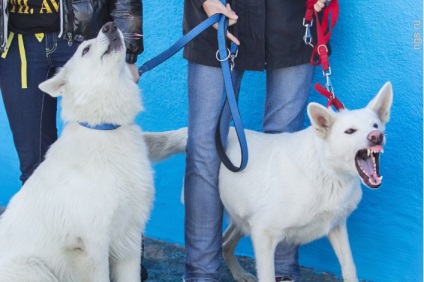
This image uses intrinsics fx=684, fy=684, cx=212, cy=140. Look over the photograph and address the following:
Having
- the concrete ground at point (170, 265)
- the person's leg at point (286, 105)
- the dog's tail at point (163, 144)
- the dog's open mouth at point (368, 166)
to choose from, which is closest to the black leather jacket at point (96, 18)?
the dog's tail at point (163, 144)

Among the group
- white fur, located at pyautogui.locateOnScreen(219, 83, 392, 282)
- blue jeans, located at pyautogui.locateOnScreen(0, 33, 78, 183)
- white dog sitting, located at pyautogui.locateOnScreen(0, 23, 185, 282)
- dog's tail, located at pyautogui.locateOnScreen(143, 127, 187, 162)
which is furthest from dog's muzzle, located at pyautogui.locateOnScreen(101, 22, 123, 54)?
white fur, located at pyautogui.locateOnScreen(219, 83, 392, 282)

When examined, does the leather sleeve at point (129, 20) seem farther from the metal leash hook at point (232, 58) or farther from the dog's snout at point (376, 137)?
the dog's snout at point (376, 137)

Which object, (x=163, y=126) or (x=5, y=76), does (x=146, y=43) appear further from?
(x=5, y=76)

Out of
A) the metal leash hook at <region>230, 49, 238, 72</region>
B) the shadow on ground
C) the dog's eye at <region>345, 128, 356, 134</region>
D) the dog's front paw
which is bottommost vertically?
the shadow on ground

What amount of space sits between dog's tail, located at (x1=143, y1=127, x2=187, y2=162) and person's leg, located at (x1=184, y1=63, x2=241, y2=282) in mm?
267

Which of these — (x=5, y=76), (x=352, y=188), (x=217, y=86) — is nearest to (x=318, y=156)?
(x=352, y=188)

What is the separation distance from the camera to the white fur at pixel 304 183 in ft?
11.2

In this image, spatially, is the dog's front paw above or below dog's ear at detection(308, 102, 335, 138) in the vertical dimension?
below

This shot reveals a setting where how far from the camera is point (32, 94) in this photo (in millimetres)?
3760

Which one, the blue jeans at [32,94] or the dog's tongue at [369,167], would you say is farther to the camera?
the blue jeans at [32,94]

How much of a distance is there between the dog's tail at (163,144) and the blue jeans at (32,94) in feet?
1.91

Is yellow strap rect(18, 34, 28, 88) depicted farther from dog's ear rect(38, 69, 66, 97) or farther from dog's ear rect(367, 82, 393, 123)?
dog's ear rect(367, 82, 393, 123)

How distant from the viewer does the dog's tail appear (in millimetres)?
4098

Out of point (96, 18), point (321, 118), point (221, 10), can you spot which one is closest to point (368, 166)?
point (321, 118)
